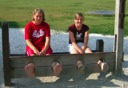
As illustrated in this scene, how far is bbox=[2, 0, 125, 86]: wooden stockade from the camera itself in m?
5.63

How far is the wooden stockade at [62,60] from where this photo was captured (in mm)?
5633

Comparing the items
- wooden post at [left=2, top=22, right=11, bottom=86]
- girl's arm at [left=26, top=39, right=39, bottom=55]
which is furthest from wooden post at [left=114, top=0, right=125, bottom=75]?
wooden post at [left=2, top=22, right=11, bottom=86]

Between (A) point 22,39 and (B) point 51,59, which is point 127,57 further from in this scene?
(A) point 22,39

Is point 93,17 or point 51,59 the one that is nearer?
point 51,59

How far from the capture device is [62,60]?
5.82 metres

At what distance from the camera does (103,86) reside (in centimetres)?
580

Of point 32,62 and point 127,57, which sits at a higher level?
point 32,62

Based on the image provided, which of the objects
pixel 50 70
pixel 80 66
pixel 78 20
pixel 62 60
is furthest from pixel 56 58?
pixel 78 20

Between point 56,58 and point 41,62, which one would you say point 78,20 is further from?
point 41,62

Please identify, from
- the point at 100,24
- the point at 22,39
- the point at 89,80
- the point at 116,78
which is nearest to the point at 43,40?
the point at 89,80

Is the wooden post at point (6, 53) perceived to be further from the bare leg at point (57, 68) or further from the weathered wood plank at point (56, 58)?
the bare leg at point (57, 68)

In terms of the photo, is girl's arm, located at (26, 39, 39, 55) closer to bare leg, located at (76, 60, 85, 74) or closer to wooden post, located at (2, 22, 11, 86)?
wooden post, located at (2, 22, 11, 86)

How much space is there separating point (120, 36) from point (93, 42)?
3.62 m

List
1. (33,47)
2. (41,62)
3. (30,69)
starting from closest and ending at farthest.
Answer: (30,69)
(41,62)
(33,47)
